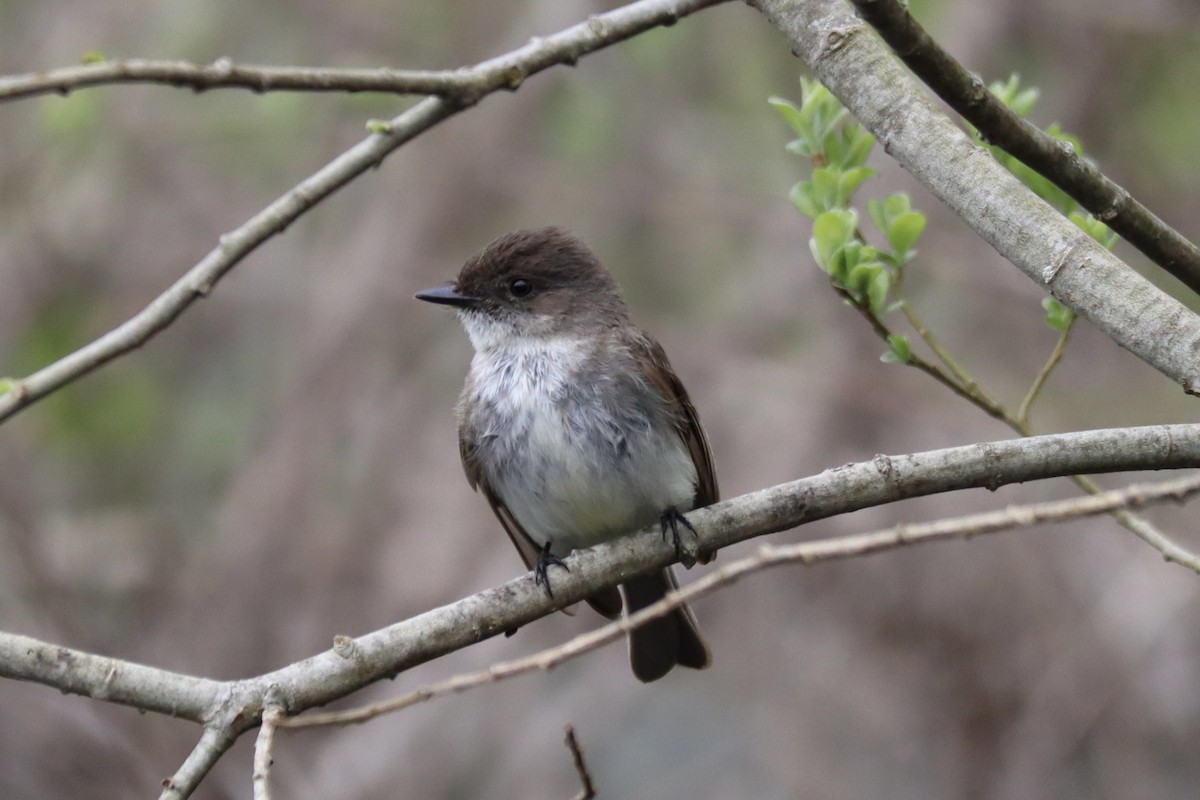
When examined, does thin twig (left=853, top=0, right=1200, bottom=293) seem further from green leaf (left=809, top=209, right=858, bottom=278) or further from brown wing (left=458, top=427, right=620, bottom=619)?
brown wing (left=458, top=427, right=620, bottom=619)

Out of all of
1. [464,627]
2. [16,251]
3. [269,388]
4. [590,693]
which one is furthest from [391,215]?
[464,627]

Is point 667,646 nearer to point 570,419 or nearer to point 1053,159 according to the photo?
point 570,419

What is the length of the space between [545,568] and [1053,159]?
60.3 inches

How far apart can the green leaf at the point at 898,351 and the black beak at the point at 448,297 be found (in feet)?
5.80

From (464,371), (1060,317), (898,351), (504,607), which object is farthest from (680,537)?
(464,371)

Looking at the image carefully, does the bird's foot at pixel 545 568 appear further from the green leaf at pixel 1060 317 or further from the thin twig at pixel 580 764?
the green leaf at pixel 1060 317

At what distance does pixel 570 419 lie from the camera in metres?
3.98

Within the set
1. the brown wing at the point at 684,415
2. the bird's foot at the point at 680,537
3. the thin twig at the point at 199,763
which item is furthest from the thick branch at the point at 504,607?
the brown wing at the point at 684,415

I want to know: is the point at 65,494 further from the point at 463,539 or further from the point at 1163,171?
the point at 1163,171

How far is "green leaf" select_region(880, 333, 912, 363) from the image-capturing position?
288 cm

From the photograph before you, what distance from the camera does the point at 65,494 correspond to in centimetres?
726

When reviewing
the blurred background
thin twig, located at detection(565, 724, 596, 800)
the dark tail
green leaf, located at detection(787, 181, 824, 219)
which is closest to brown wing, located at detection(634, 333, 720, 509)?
the dark tail

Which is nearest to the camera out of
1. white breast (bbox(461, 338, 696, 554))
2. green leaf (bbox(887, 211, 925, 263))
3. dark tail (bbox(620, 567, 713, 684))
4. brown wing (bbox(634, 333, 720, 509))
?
green leaf (bbox(887, 211, 925, 263))

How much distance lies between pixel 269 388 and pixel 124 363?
0.78m
